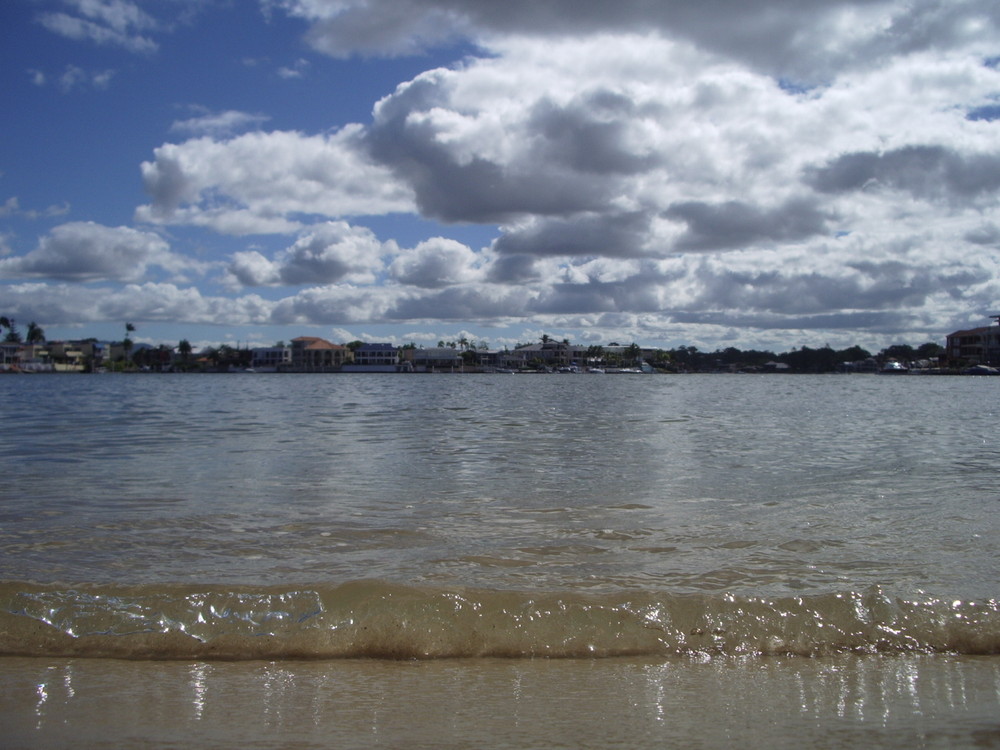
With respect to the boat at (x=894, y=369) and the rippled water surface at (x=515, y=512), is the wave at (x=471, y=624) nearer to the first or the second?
the rippled water surface at (x=515, y=512)

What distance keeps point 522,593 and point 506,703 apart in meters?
1.72

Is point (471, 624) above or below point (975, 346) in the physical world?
below

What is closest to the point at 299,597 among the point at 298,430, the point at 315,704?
the point at 315,704

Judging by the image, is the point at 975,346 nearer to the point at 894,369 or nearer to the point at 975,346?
the point at 975,346

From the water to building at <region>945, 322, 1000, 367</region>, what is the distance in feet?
525

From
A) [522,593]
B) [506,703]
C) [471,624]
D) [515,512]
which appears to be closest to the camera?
[506,703]

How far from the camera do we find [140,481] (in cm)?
1317

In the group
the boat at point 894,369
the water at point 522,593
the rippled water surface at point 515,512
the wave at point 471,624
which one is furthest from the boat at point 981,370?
the wave at point 471,624

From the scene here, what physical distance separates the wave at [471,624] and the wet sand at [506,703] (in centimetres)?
19

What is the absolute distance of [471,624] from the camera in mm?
5777

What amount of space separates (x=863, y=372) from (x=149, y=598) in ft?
674

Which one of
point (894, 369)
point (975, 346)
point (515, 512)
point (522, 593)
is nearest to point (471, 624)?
point (522, 593)

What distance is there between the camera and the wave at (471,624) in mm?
5531

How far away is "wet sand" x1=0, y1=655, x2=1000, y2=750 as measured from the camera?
13.0 feet
